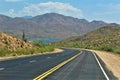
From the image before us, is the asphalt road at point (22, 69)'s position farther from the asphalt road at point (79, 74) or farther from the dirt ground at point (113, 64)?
the dirt ground at point (113, 64)

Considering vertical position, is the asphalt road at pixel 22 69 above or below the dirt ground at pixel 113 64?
above

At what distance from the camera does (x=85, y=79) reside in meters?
20.2

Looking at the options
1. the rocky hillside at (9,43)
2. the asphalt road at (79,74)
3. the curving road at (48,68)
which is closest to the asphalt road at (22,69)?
the curving road at (48,68)

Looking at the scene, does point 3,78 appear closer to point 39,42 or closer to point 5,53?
point 5,53

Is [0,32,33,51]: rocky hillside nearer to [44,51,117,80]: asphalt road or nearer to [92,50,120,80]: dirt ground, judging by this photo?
[92,50,120,80]: dirt ground

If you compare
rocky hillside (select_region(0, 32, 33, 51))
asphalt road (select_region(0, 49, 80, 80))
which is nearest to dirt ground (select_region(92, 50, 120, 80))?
asphalt road (select_region(0, 49, 80, 80))

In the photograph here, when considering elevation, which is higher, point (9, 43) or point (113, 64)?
point (9, 43)

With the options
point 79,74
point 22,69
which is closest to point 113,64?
point 22,69

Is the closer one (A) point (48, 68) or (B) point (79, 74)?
(B) point (79, 74)

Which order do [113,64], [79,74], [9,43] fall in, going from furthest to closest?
[9,43] → [113,64] → [79,74]

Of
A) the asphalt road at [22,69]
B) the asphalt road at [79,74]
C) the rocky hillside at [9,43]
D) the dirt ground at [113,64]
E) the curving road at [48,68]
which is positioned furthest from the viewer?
the rocky hillside at [9,43]

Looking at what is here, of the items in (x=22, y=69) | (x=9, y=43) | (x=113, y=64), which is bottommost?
(x=113, y=64)

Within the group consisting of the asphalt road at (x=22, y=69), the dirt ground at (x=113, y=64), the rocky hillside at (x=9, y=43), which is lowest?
the dirt ground at (x=113, y=64)

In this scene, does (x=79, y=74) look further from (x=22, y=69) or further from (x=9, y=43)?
(x=9, y=43)
